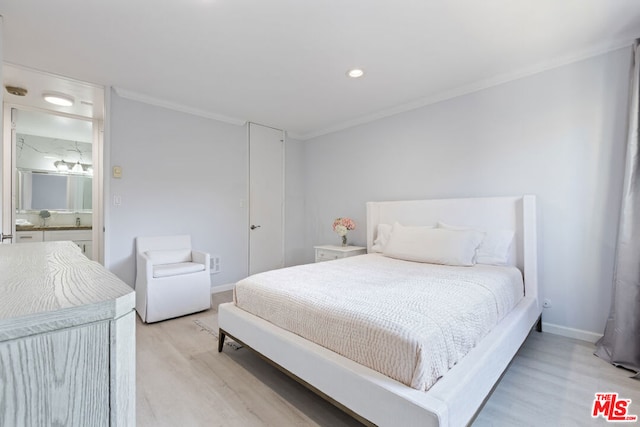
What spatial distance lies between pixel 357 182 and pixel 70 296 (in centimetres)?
383

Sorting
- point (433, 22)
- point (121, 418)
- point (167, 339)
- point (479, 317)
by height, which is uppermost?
point (433, 22)

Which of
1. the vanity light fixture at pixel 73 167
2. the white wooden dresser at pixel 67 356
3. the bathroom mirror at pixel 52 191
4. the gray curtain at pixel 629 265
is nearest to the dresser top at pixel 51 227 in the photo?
the bathroom mirror at pixel 52 191

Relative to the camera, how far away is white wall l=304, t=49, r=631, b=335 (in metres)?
2.31

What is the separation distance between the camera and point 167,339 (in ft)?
8.20

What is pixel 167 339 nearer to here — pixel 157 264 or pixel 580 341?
pixel 157 264

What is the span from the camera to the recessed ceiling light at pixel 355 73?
106 inches

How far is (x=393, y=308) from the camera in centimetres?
146

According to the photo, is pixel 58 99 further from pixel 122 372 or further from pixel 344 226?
pixel 122 372

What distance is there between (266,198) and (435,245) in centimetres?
265

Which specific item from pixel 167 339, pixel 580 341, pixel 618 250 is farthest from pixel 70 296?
pixel 580 341

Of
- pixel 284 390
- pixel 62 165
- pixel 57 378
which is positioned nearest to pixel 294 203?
pixel 284 390

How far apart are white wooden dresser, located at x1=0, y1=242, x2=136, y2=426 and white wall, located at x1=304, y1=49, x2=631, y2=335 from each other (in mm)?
3120

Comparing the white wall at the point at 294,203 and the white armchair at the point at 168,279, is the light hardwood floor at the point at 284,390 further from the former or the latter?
the white wall at the point at 294,203

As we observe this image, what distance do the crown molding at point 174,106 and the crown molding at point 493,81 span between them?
1.48 meters
